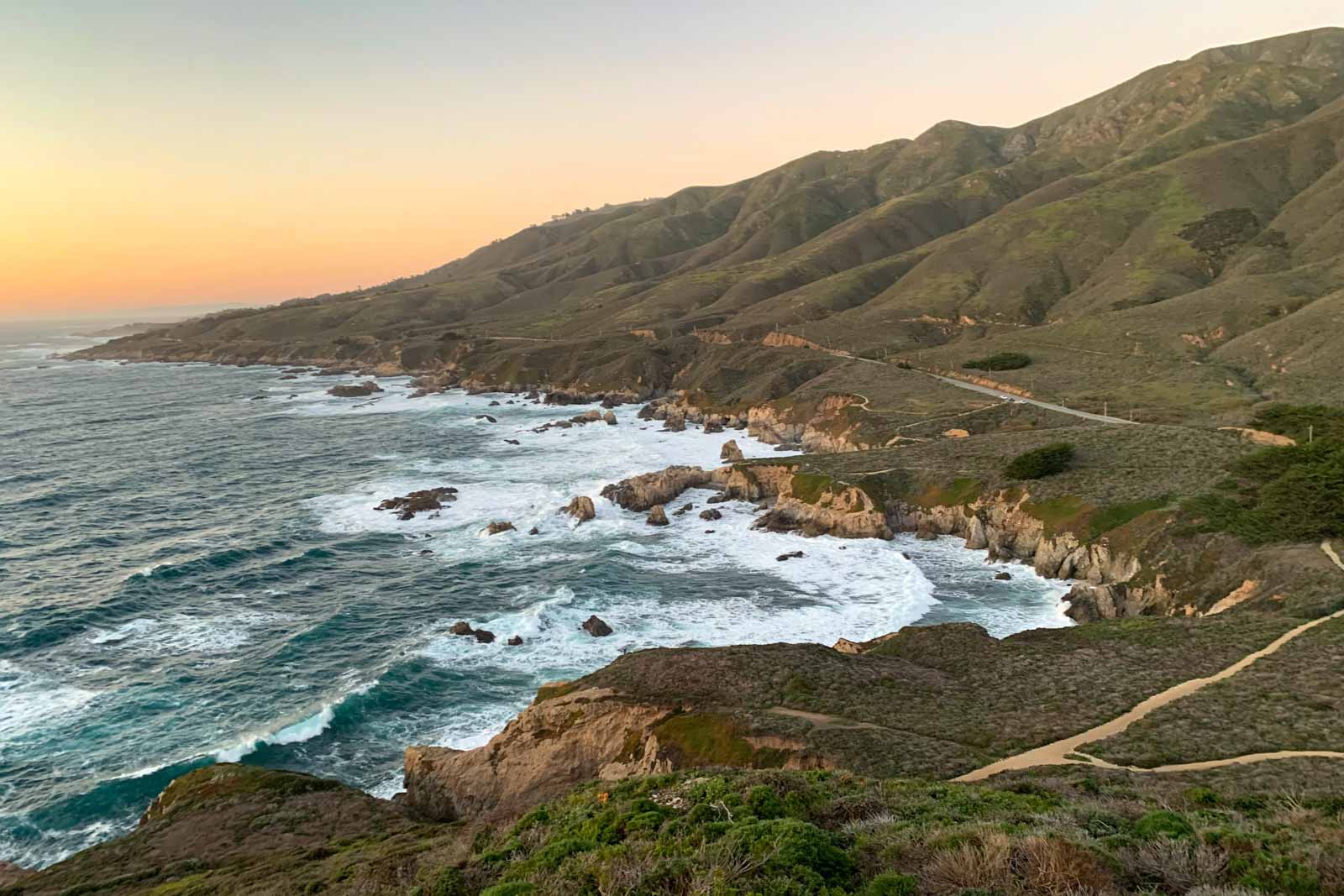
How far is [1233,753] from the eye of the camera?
26.7 meters

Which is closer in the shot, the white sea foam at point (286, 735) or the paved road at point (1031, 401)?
the white sea foam at point (286, 735)

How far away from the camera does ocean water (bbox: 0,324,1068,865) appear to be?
40188 millimetres

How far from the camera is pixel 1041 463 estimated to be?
216 feet

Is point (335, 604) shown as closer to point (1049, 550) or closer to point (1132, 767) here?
point (1132, 767)

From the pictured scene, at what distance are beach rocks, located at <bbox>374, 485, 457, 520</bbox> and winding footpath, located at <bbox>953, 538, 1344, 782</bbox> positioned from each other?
218 ft

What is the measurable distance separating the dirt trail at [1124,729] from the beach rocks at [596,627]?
29.5 meters

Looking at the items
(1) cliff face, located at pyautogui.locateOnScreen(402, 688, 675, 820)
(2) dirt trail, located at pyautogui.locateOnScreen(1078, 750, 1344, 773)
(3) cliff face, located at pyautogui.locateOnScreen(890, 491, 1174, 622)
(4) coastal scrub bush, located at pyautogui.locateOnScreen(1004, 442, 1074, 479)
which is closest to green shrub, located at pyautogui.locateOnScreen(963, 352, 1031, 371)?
(4) coastal scrub bush, located at pyautogui.locateOnScreen(1004, 442, 1074, 479)

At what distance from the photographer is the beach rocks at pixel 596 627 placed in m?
51.4

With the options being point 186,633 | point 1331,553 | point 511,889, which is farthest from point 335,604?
point 1331,553

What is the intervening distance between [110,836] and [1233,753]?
46.6 m

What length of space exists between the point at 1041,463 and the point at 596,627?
42.6 m

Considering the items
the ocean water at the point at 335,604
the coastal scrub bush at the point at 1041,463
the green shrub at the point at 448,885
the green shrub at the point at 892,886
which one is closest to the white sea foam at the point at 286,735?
the ocean water at the point at 335,604

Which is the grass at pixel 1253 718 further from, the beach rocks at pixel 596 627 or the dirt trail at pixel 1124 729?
the beach rocks at pixel 596 627

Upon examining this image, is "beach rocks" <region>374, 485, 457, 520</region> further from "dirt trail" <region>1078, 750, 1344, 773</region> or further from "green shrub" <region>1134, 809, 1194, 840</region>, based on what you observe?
"green shrub" <region>1134, 809, 1194, 840</region>
